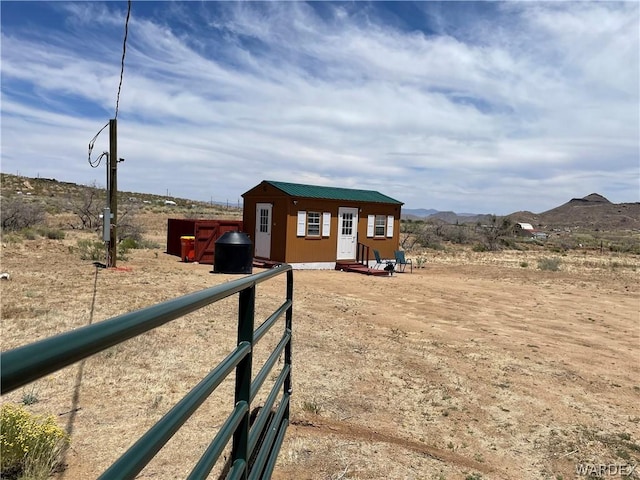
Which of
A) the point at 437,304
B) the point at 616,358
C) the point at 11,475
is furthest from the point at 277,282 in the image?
the point at 11,475

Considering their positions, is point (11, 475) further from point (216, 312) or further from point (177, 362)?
point (216, 312)

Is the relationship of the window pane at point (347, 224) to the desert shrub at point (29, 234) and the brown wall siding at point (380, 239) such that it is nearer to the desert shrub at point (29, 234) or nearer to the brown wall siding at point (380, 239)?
the brown wall siding at point (380, 239)

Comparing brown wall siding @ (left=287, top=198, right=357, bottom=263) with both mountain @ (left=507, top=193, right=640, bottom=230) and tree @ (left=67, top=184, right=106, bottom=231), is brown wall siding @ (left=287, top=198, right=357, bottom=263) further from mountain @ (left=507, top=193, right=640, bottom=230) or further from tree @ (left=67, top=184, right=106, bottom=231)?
mountain @ (left=507, top=193, right=640, bottom=230)

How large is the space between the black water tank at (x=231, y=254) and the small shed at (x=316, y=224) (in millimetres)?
2448

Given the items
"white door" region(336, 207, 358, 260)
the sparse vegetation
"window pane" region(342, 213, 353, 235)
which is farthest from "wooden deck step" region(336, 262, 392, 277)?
the sparse vegetation

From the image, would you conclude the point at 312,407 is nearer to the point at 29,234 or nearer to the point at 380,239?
→ the point at 380,239

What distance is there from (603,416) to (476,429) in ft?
5.27

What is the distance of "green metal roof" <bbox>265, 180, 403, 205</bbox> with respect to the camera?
1856 centimetres

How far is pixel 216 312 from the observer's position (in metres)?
9.23

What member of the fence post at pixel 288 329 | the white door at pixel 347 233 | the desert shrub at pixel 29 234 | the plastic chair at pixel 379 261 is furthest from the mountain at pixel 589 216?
the fence post at pixel 288 329

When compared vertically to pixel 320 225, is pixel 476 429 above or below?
below

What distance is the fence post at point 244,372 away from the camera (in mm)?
2170

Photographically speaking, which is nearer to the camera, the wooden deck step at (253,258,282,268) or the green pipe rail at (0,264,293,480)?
the green pipe rail at (0,264,293,480)

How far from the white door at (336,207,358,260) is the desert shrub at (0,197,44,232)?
17.0 m
